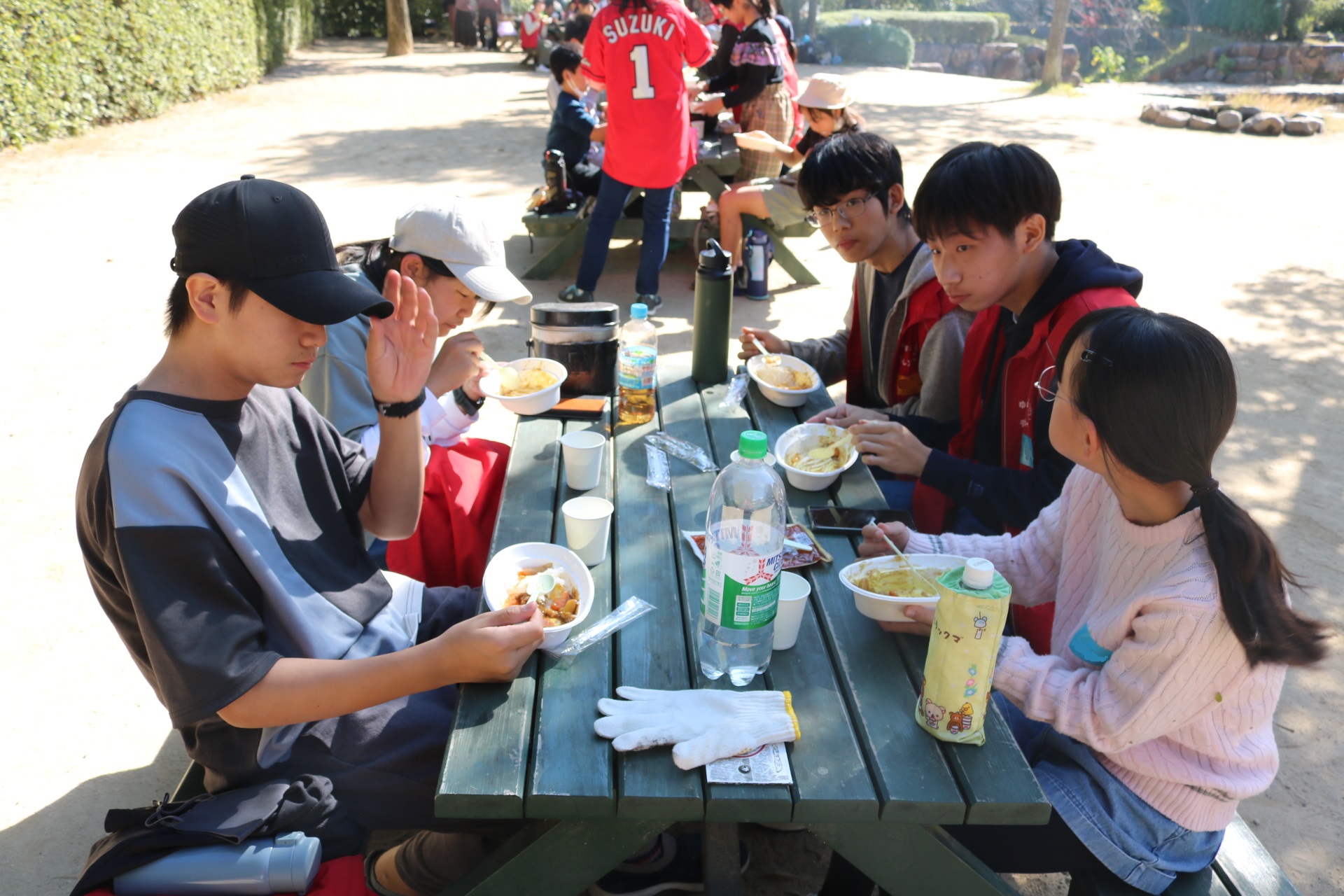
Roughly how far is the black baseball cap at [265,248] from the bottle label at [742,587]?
0.78 meters

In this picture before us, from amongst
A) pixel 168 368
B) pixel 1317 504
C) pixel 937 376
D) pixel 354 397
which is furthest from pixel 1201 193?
pixel 168 368

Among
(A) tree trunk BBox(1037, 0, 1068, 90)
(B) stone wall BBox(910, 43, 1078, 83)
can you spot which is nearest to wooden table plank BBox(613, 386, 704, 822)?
(A) tree trunk BBox(1037, 0, 1068, 90)

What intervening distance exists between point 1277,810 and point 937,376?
1.55 m

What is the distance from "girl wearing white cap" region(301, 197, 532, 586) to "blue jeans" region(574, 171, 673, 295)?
138 inches

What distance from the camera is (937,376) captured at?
297 centimetres

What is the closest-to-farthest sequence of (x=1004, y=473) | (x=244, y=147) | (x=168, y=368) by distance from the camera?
(x=168, y=368), (x=1004, y=473), (x=244, y=147)

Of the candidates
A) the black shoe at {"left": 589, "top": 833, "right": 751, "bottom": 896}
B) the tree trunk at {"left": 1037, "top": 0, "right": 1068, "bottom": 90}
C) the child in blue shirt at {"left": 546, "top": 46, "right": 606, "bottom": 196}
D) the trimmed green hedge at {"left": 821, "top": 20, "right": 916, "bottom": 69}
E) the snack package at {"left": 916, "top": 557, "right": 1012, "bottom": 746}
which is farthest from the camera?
the trimmed green hedge at {"left": 821, "top": 20, "right": 916, "bottom": 69}

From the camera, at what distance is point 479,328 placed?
5840mm

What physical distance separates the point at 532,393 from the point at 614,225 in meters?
3.86

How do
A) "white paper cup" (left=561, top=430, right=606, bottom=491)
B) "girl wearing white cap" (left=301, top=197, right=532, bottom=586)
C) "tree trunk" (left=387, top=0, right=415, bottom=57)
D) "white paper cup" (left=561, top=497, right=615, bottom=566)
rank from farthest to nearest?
"tree trunk" (left=387, top=0, right=415, bottom=57), "girl wearing white cap" (left=301, top=197, right=532, bottom=586), "white paper cup" (left=561, top=430, right=606, bottom=491), "white paper cup" (left=561, top=497, right=615, bottom=566)

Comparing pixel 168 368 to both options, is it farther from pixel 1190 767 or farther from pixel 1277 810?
pixel 1277 810

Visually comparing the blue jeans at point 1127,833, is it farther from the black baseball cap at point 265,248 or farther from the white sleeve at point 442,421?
the white sleeve at point 442,421

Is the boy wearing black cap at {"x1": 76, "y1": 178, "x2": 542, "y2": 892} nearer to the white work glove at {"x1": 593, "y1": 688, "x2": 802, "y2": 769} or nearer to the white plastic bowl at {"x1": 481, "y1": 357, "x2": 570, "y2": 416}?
the white work glove at {"x1": 593, "y1": 688, "x2": 802, "y2": 769}

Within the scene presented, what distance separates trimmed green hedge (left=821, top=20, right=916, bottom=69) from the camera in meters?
31.5
